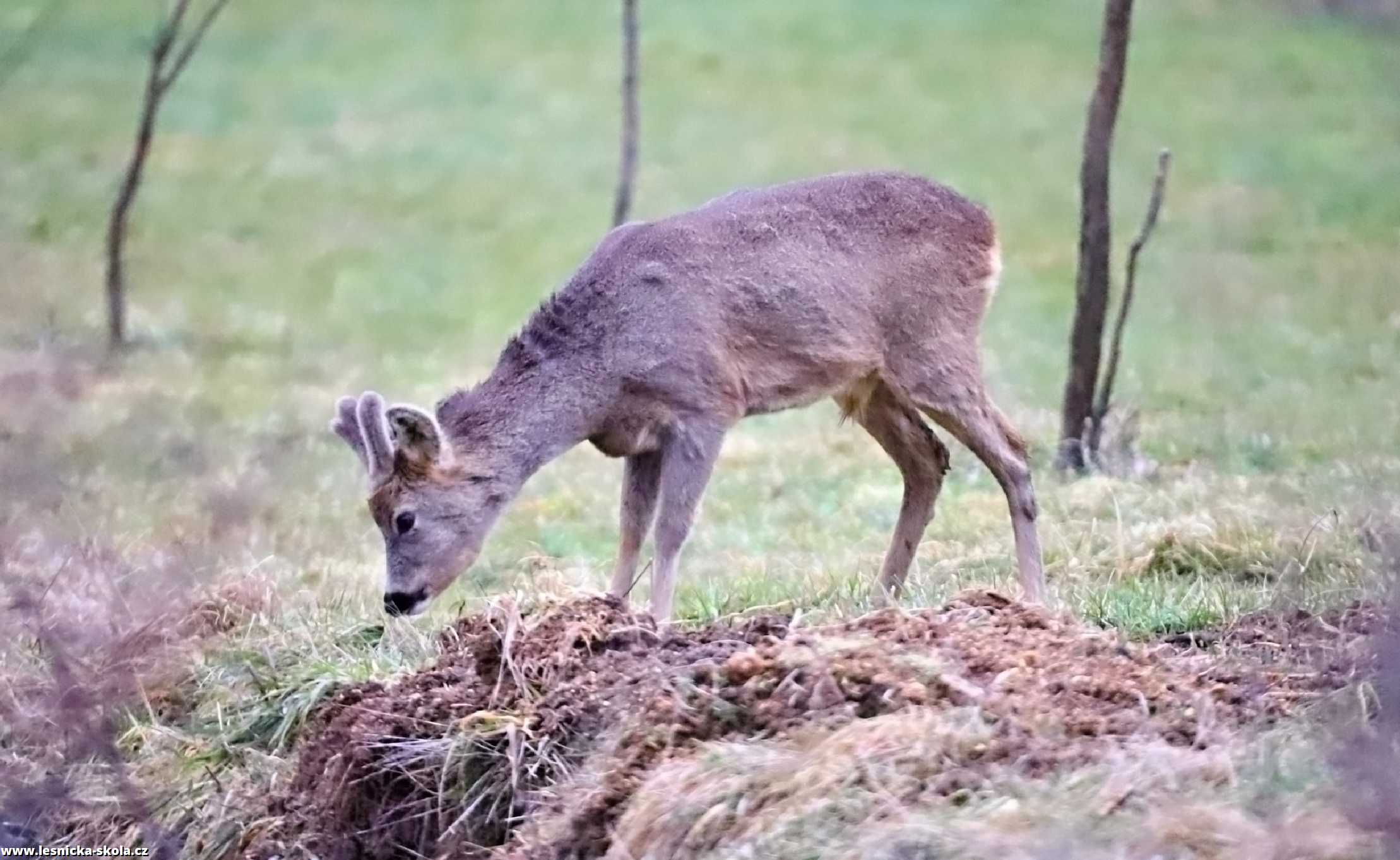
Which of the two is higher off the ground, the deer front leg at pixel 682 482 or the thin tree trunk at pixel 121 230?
the deer front leg at pixel 682 482

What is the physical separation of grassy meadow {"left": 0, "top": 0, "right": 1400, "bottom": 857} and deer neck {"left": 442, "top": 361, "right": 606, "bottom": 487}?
0.74 m

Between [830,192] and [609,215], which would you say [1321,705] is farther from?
[609,215]

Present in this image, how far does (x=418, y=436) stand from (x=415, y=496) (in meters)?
0.24

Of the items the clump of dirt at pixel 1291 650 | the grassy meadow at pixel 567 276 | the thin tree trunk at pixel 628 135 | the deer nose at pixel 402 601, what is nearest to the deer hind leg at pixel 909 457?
the grassy meadow at pixel 567 276

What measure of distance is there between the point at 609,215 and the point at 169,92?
8715 mm

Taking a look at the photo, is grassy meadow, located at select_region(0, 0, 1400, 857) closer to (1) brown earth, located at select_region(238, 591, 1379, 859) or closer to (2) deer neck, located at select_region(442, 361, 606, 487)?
(1) brown earth, located at select_region(238, 591, 1379, 859)

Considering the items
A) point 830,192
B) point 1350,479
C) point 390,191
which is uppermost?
point 830,192

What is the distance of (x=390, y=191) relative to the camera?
23156 millimetres

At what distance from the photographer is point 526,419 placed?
7.84 m

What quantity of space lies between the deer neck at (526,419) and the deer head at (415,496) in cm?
8

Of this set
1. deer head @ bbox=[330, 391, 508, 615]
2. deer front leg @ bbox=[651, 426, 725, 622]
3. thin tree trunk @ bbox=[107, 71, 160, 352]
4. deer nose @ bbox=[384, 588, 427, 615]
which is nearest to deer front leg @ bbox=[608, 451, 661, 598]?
deer front leg @ bbox=[651, 426, 725, 622]

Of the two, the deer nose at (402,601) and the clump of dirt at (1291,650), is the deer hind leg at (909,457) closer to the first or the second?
the clump of dirt at (1291,650)

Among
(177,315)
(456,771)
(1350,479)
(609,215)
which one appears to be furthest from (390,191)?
(456,771)

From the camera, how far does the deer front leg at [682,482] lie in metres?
7.82
